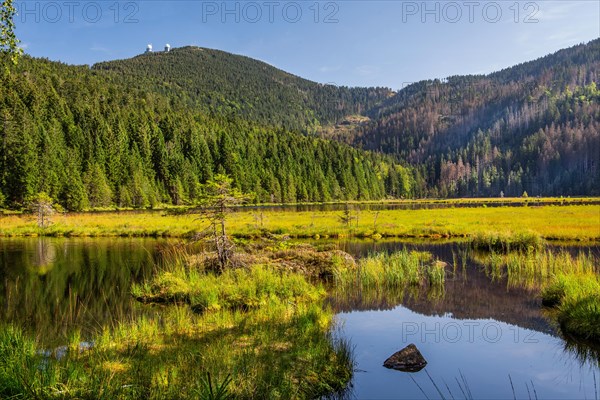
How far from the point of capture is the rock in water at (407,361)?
10.9m

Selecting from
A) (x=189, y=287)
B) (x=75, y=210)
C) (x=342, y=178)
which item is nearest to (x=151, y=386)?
(x=189, y=287)

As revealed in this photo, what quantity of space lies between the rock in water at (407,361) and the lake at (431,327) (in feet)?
0.70

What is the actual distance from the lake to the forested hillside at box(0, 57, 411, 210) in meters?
77.0

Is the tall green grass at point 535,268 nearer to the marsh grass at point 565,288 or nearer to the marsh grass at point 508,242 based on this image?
the marsh grass at point 565,288

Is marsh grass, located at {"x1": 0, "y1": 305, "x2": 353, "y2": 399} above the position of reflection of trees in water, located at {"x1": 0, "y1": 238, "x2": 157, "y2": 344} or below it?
above

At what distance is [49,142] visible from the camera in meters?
105

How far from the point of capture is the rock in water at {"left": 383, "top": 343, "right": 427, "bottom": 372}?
10.9 metres

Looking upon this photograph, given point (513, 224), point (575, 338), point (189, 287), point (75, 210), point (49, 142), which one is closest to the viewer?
point (575, 338)

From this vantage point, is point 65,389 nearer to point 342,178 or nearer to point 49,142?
point 49,142

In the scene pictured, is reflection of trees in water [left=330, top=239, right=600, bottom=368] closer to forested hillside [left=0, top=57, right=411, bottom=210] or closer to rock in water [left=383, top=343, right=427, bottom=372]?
rock in water [left=383, top=343, right=427, bottom=372]

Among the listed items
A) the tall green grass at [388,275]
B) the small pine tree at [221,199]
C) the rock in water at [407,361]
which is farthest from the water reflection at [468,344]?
the small pine tree at [221,199]

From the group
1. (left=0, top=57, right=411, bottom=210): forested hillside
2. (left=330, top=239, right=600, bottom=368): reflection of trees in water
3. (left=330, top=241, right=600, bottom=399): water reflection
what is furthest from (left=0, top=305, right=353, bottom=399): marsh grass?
(left=0, top=57, right=411, bottom=210): forested hillside

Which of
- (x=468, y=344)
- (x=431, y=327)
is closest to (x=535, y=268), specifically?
(x=431, y=327)

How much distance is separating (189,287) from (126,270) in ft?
30.6
